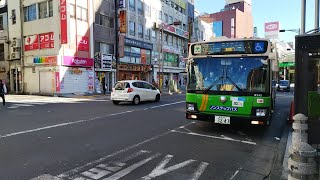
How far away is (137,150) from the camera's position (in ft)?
23.1

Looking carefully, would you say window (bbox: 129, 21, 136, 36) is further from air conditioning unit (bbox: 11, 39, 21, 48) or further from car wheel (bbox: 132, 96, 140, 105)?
car wheel (bbox: 132, 96, 140, 105)

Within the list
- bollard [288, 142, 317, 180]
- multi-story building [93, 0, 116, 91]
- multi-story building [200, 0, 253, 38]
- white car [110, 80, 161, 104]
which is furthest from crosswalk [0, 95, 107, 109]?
multi-story building [200, 0, 253, 38]

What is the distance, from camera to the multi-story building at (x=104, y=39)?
3303 centimetres

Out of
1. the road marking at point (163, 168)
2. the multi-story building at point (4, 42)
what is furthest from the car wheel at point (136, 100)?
the multi-story building at point (4, 42)

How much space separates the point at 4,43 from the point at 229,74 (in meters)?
32.8

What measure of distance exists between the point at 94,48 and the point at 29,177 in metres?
28.6

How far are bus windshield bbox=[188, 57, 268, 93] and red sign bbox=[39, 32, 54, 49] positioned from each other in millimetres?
23855

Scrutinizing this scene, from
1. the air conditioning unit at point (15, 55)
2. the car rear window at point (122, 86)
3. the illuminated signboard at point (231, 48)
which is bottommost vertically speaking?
the car rear window at point (122, 86)

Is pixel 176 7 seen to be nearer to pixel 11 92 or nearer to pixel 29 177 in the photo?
pixel 11 92

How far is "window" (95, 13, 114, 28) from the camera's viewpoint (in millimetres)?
33469

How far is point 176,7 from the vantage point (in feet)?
170

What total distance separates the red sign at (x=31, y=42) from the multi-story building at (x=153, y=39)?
31.6ft

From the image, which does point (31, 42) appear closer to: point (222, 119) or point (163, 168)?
point (222, 119)

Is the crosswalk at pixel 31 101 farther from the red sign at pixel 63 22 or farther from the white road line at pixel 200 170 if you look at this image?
the white road line at pixel 200 170
